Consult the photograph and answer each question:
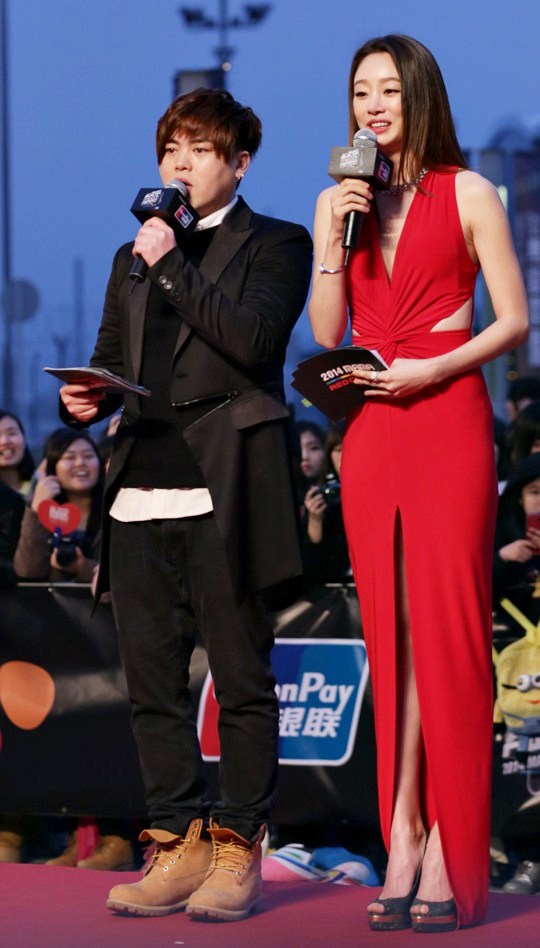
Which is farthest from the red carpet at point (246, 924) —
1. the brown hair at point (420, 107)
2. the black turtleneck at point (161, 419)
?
the brown hair at point (420, 107)

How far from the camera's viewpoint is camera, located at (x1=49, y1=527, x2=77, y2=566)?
205 inches

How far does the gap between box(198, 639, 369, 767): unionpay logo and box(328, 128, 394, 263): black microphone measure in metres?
1.92

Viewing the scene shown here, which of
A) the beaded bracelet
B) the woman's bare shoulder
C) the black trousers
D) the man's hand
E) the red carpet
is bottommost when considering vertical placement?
the red carpet

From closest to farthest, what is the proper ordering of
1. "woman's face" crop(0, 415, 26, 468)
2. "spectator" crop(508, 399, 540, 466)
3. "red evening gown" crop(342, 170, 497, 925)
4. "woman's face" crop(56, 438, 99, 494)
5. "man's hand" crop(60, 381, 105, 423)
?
1. "red evening gown" crop(342, 170, 497, 925)
2. "man's hand" crop(60, 381, 105, 423)
3. "spectator" crop(508, 399, 540, 466)
4. "woman's face" crop(56, 438, 99, 494)
5. "woman's face" crop(0, 415, 26, 468)

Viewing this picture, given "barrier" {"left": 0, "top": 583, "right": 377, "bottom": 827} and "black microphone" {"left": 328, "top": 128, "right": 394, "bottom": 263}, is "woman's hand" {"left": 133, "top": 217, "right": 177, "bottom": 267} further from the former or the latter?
"barrier" {"left": 0, "top": 583, "right": 377, "bottom": 827}

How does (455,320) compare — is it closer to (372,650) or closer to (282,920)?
(372,650)

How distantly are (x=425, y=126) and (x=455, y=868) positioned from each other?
1.55 metres

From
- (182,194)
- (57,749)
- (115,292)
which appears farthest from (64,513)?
(182,194)

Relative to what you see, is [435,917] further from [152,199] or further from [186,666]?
[152,199]

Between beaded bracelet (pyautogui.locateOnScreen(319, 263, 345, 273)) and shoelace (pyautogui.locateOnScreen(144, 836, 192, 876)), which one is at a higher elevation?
beaded bracelet (pyautogui.locateOnScreen(319, 263, 345, 273))

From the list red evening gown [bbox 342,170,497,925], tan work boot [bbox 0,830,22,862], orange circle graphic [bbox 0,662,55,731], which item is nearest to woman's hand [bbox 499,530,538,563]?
red evening gown [bbox 342,170,497,925]

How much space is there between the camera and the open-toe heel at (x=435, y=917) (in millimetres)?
3074

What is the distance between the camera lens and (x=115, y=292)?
354 centimetres

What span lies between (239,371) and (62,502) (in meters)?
2.35
